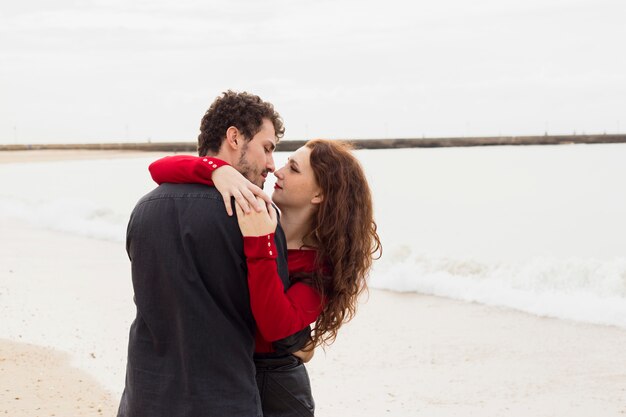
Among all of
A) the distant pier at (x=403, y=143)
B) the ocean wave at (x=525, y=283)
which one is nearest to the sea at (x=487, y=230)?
the ocean wave at (x=525, y=283)

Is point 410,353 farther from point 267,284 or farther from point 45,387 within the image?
point 267,284

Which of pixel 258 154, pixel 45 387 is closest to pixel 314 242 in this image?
pixel 258 154

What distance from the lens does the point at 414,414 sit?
4.90 meters

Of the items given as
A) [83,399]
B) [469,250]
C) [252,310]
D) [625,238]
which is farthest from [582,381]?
[625,238]

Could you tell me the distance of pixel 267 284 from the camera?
186cm

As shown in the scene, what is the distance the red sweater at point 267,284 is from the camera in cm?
185

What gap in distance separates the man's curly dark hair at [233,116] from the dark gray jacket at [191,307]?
387 millimetres

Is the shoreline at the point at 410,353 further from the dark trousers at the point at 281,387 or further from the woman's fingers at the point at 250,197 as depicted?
the woman's fingers at the point at 250,197

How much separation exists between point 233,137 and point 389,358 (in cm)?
409

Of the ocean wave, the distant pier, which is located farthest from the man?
the distant pier

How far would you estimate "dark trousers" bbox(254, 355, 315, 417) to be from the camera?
2.18 metres

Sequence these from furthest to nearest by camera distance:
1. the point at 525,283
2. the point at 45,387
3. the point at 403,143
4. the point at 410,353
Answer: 1. the point at 403,143
2. the point at 525,283
3. the point at 410,353
4. the point at 45,387

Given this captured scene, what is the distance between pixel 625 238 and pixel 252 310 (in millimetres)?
16408

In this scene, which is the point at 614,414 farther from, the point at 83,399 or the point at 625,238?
the point at 625,238
